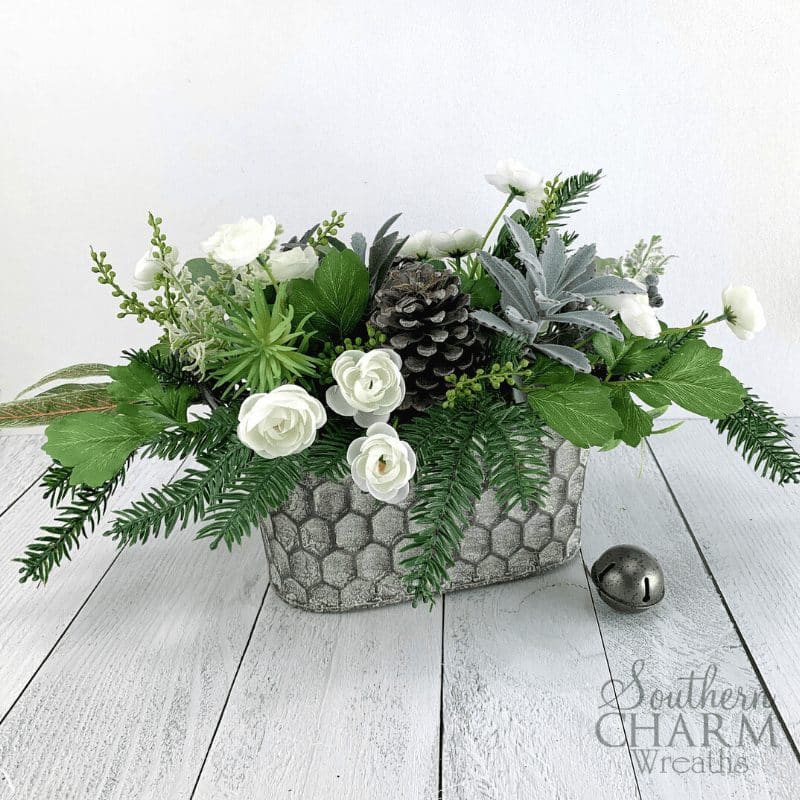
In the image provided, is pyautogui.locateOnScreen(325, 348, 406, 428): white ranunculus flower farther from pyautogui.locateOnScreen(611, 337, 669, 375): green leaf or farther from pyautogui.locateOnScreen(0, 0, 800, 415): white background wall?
pyautogui.locateOnScreen(0, 0, 800, 415): white background wall

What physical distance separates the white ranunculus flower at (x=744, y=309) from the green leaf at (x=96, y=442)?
467 millimetres

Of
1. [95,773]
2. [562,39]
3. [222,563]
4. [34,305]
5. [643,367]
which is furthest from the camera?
[34,305]

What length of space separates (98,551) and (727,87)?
902 mm

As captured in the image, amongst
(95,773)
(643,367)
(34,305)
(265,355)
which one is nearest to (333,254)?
(265,355)

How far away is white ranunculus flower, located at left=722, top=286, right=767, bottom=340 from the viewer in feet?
2.17

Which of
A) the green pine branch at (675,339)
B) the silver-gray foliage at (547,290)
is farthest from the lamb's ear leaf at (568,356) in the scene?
the green pine branch at (675,339)

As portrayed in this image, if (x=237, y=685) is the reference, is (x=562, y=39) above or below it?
above

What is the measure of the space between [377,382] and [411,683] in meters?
0.24

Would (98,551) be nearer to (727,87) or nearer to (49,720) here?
(49,720)

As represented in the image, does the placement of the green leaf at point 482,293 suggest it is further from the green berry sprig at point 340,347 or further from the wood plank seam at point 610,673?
the wood plank seam at point 610,673

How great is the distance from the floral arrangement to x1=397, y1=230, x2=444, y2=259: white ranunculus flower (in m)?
0.08

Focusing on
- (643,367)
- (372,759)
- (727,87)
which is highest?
(727,87)

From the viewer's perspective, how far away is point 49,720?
62 centimetres

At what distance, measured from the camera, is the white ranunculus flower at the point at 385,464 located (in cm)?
57
